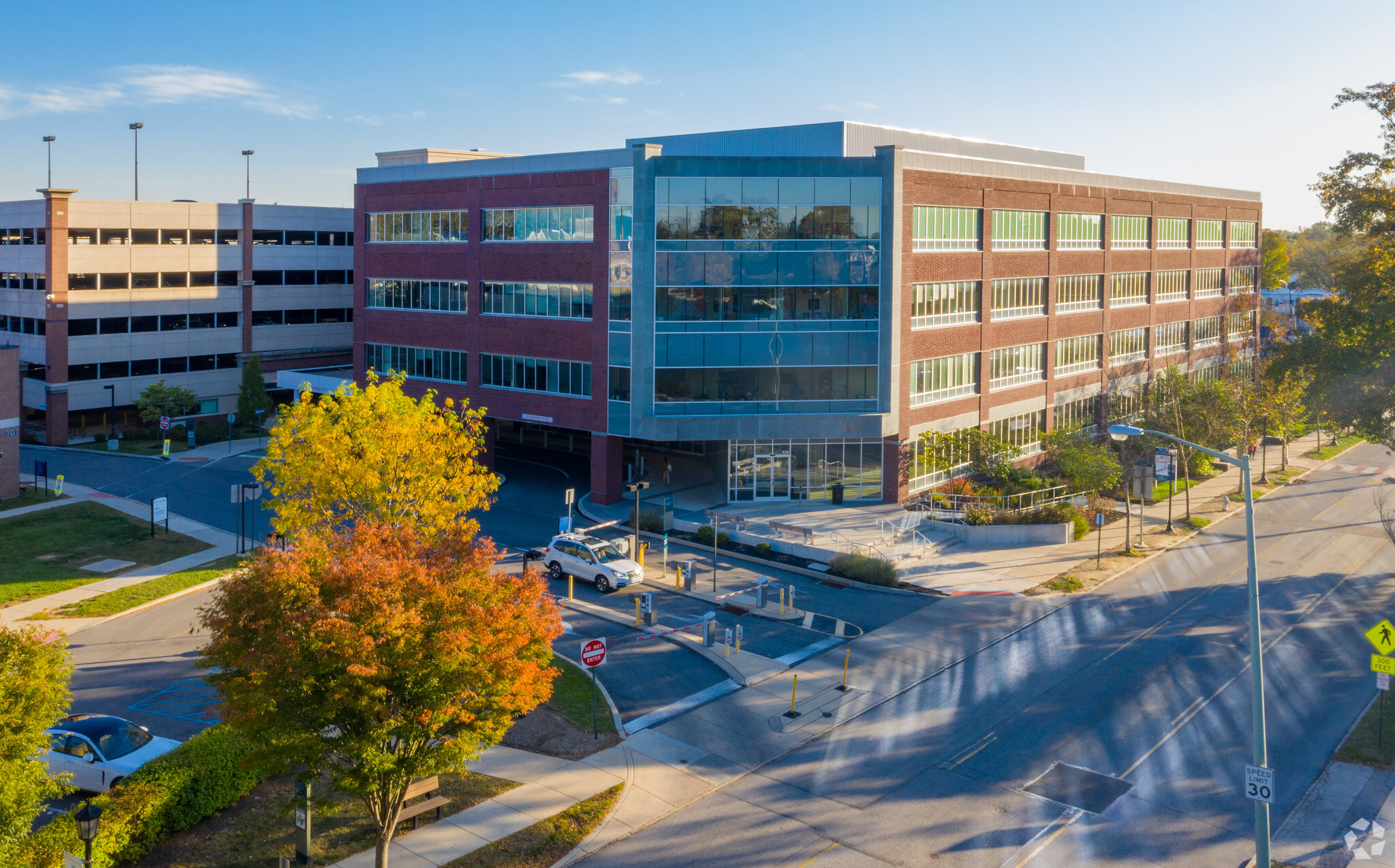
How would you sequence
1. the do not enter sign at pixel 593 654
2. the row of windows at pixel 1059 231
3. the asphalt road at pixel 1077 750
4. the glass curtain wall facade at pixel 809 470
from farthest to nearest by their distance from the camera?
the row of windows at pixel 1059 231, the glass curtain wall facade at pixel 809 470, the do not enter sign at pixel 593 654, the asphalt road at pixel 1077 750

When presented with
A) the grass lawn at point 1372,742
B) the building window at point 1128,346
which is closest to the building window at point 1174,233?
the building window at point 1128,346

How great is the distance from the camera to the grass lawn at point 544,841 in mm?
18641

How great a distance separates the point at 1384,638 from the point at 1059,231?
3980 centimetres

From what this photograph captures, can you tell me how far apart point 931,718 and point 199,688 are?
18.7 m

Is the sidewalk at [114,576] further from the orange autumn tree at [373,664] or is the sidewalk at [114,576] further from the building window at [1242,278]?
the building window at [1242,278]

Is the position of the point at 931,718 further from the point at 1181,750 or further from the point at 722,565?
the point at 722,565

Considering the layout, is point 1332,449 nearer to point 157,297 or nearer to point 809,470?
point 809,470

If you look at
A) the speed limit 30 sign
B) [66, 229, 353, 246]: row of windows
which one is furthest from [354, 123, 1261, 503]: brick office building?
the speed limit 30 sign

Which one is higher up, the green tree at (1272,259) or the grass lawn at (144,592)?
the green tree at (1272,259)

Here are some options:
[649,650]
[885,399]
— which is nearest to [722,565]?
[649,650]

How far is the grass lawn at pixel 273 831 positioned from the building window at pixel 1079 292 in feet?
160

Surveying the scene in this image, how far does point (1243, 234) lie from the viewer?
84062 mm

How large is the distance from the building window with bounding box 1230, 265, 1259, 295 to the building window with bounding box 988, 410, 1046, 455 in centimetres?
3295

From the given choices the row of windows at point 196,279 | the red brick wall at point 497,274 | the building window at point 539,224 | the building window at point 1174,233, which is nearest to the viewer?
the red brick wall at point 497,274
